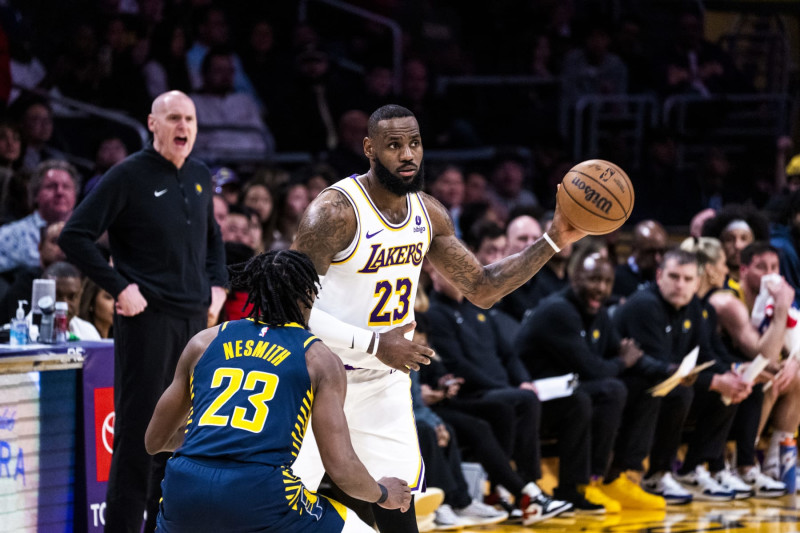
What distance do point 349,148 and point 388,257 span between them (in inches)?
225

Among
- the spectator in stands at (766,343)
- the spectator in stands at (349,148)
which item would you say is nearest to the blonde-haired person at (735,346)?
the spectator in stands at (766,343)

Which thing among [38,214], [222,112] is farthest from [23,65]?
[38,214]

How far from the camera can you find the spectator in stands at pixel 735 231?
9.47 metres

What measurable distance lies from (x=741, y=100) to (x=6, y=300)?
9.42 meters

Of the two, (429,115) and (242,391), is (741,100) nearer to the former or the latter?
(429,115)

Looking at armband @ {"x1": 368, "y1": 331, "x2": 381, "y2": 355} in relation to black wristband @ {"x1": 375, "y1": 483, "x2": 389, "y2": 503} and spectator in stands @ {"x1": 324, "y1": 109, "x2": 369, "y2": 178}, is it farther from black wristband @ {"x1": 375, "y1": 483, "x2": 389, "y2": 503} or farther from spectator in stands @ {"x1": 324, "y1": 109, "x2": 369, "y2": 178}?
spectator in stands @ {"x1": 324, "y1": 109, "x2": 369, "y2": 178}

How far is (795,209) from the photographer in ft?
32.0

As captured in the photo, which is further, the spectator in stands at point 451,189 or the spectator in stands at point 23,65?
the spectator in stands at point 451,189

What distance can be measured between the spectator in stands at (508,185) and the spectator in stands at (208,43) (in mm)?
2333

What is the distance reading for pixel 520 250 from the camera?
8.94m

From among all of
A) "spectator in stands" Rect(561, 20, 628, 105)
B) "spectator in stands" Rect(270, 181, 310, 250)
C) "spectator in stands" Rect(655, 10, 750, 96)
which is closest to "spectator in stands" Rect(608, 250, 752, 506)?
"spectator in stands" Rect(270, 181, 310, 250)

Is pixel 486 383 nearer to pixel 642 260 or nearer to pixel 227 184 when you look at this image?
pixel 642 260

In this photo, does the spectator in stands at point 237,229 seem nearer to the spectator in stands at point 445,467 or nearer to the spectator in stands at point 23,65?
the spectator in stands at point 445,467

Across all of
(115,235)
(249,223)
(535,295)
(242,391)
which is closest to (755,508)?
(535,295)
